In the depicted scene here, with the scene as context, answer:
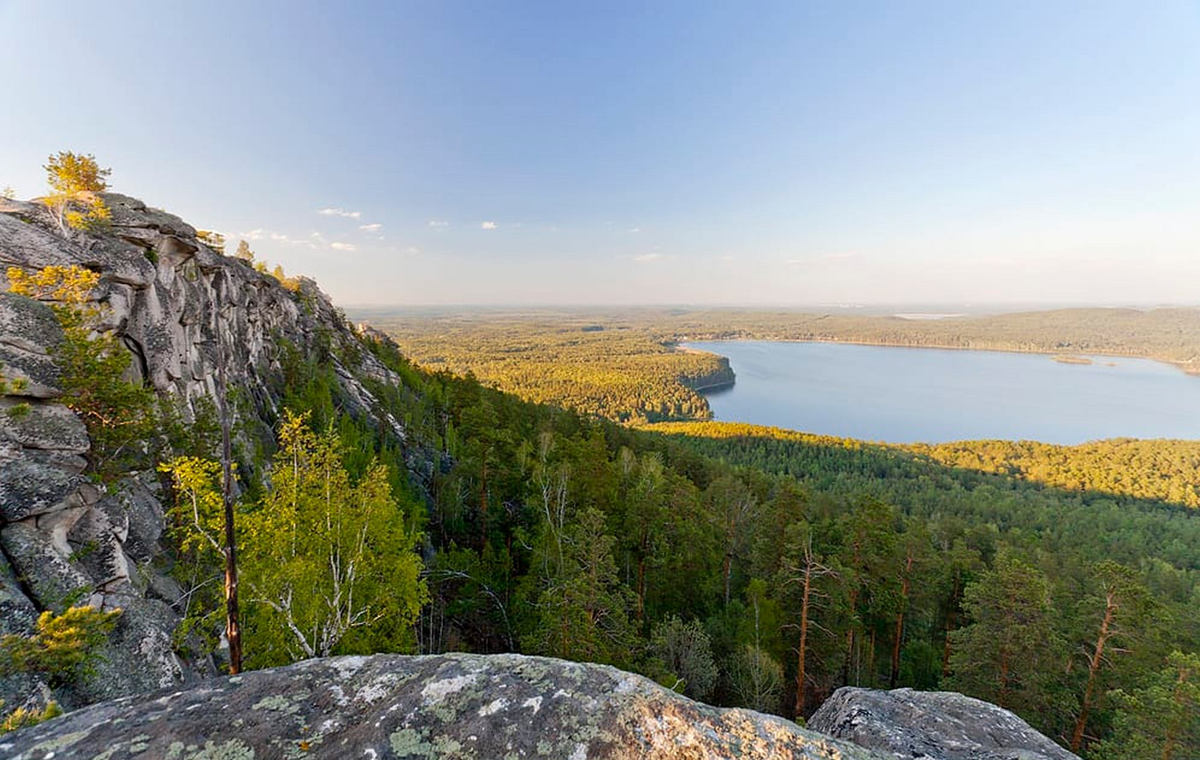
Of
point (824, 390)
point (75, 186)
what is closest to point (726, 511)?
point (75, 186)

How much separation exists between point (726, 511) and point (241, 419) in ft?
92.2

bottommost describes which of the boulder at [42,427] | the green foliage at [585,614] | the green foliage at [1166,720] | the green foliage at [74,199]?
the green foliage at [1166,720]

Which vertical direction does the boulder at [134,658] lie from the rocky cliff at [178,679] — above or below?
below

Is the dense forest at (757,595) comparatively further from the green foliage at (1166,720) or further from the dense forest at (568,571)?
the green foliage at (1166,720)

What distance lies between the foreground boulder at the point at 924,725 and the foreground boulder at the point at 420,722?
10.3 feet

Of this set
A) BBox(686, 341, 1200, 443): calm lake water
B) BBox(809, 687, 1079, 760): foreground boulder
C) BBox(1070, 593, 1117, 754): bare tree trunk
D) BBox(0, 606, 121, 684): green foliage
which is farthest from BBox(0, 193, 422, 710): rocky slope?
BBox(686, 341, 1200, 443): calm lake water

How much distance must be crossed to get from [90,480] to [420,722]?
930 cm

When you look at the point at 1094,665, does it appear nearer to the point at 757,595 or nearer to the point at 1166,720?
the point at 1166,720

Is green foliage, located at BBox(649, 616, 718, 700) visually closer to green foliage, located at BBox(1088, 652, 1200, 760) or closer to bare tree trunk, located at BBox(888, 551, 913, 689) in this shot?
bare tree trunk, located at BBox(888, 551, 913, 689)

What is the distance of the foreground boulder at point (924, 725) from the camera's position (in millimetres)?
5082

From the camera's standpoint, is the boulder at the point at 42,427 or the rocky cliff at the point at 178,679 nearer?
the rocky cliff at the point at 178,679

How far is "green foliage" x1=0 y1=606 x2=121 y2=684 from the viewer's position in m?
4.80

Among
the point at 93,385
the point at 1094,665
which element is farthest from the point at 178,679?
the point at 1094,665

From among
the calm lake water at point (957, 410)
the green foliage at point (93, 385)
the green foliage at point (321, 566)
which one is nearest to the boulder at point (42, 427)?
the green foliage at point (93, 385)
